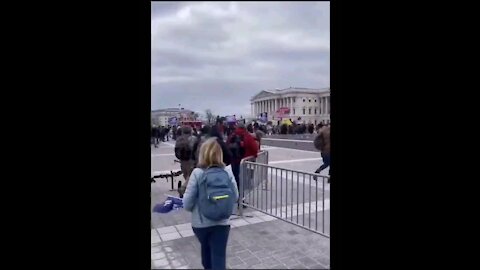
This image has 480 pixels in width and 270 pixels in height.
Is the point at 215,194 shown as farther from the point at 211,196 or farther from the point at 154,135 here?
the point at 154,135

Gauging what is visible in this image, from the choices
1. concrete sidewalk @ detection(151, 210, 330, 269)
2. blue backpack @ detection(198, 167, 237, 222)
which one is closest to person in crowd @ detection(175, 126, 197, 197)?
blue backpack @ detection(198, 167, 237, 222)

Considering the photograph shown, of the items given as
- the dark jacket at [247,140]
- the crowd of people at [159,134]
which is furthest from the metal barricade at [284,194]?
the crowd of people at [159,134]

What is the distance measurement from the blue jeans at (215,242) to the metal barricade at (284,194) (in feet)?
4.17

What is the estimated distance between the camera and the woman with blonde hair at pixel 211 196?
2238 mm

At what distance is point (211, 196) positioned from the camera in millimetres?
2309

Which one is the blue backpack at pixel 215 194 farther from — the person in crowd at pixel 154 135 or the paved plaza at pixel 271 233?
the person in crowd at pixel 154 135

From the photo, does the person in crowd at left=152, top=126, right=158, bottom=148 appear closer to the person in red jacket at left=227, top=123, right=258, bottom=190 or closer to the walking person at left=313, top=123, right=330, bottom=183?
the person in red jacket at left=227, top=123, right=258, bottom=190

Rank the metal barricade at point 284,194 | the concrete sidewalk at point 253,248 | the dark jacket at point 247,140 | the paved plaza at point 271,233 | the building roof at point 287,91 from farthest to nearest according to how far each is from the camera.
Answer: the metal barricade at point 284,194, the concrete sidewalk at point 253,248, the paved plaza at point 271,233, the dark jacket at point 247,140, the building roof at point 287,91

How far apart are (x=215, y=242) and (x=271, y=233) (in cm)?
177

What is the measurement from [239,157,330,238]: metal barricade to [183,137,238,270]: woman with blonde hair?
1307mm

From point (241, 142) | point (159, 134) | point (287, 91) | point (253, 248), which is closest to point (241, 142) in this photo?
point (241, 142)
